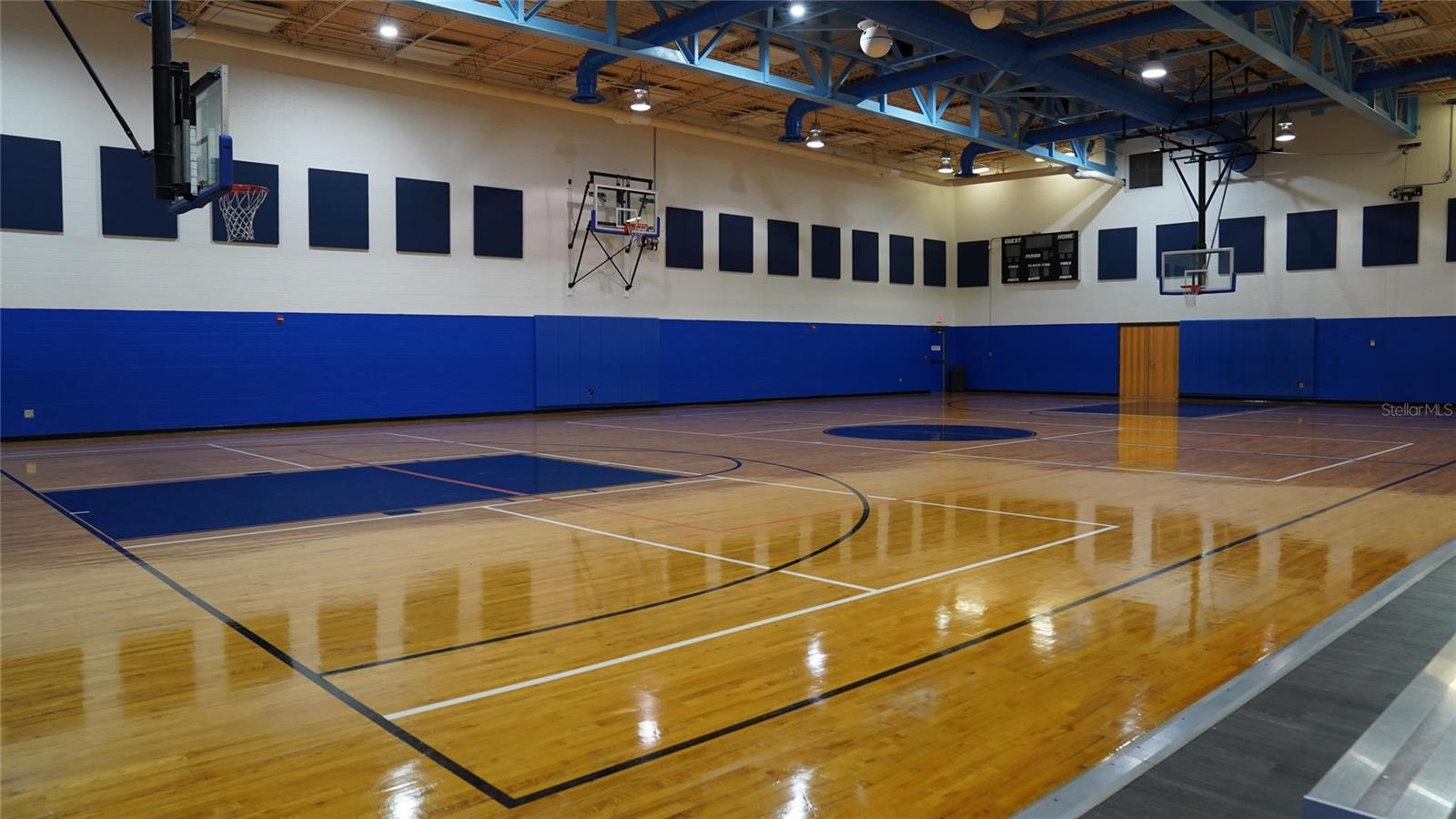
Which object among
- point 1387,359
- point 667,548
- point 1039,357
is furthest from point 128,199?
point 1387,359

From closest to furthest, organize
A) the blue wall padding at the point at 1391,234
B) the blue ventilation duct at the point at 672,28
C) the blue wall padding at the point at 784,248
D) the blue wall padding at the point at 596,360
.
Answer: the blue ventilation duct at the point at 672,28
the blue wall padding at the point at 596,360
the blue wall padding at the point at 1391,234
the blue wall padding at the point at 784,248

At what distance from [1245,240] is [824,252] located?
10449 millimetres

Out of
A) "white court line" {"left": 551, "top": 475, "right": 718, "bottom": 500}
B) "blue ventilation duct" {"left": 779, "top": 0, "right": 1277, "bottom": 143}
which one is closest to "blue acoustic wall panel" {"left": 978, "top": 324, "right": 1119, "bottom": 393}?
"blue ventilation duct" {"left": 779, "top": 0, "right": 1277, "bottom": 143}

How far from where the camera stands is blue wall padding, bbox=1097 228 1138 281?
2533cm

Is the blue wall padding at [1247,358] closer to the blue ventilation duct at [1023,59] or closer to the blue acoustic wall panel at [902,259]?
the blue ventilation duct at [1023,59]

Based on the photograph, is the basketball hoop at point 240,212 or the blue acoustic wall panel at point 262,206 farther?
the blue acoustic wall panel at point 262,206

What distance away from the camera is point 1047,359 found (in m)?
27.3

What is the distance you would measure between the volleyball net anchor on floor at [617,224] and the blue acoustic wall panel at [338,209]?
4.38m

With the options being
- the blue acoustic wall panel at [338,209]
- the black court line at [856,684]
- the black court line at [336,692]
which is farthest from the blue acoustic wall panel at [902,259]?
the black court line at [336,692]

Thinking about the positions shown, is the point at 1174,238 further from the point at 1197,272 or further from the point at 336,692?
the point at 336,692

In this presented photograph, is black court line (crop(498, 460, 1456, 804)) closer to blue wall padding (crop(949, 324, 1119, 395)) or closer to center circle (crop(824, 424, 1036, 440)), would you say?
center circle (crop(824, 424, 1036, 440))

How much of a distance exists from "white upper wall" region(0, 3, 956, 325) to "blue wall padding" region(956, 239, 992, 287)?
18.6 feet

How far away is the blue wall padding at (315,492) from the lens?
25.6 ft

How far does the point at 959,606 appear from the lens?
508cm
